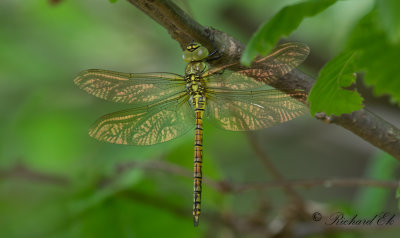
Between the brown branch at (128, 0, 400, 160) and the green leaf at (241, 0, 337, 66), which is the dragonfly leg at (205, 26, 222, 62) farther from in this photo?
the green leaf at (241, 0, 337, 66)

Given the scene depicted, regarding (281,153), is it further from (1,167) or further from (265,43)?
(265,43)

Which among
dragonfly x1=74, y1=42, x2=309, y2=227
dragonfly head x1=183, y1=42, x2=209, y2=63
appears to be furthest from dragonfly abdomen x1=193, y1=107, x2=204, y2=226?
dragonfly head x1=183, y1=42, x2=209, y2=63

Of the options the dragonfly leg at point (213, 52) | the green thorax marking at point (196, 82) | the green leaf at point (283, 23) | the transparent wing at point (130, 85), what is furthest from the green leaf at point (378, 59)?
the transparent wing at point (130, 85)

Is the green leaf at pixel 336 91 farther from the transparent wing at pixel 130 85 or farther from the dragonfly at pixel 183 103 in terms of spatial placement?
the transparent wing at pixel 130 85

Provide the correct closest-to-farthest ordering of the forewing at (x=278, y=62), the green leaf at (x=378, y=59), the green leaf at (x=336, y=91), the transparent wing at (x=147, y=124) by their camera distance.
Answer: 1. the green leaf at (x=378, y=59)
2. the green leaf at (x=336, y=91)
3. the forewing at (x=278, y=62)
4. the transparent wing at (x=147, y=124)

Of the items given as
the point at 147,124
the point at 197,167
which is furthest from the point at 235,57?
the point at 147,124

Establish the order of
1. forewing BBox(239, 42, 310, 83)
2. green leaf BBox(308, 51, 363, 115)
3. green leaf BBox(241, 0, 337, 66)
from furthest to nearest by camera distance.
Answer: forewing BBox(239, 42, 310, 83) < green leaf BBox(308, 51, 363, 115) < green leaf BBox(241, 0, 337, 66)

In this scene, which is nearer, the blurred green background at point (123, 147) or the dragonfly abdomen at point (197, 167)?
the dragonfly abdomen at point (197, 167)
